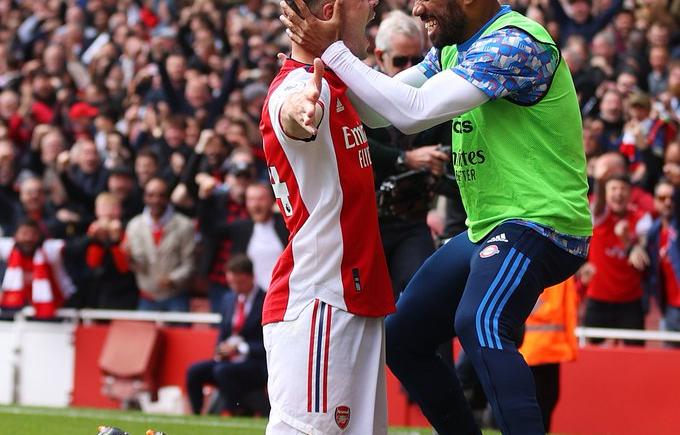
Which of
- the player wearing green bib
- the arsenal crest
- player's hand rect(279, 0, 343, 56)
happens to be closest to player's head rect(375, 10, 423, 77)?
the player wearing green bib

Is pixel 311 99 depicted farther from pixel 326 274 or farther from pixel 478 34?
pixel 478 34

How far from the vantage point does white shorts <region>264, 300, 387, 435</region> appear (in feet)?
17.6

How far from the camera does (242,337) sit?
1206cm

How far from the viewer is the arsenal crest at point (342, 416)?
5371mm

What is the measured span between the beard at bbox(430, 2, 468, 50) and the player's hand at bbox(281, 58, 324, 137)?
77cm

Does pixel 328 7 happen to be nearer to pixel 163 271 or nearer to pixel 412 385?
pixel 412 385

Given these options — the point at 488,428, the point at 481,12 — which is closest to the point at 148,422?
the point at 488,428

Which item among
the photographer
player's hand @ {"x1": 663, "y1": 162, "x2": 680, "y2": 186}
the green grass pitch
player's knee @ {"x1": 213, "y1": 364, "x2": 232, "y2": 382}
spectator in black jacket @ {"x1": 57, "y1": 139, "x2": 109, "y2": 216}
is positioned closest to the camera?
the photographer

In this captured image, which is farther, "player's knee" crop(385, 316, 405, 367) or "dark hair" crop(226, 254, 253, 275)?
"dark hair" crop(226, 254, 253, 275)

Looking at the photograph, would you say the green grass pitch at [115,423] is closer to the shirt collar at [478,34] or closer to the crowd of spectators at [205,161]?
the crowd of spectators at [205,161]

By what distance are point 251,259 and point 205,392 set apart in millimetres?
1262

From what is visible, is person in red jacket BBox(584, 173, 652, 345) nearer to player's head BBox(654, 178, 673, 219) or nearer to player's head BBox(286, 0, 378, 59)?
player's head BBox(654, 178, 673, 219)

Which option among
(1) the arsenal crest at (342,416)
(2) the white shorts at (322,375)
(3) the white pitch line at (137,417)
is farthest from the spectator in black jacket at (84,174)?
(1) the arsenal crest at (342,416)

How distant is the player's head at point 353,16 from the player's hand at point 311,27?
0.03m
